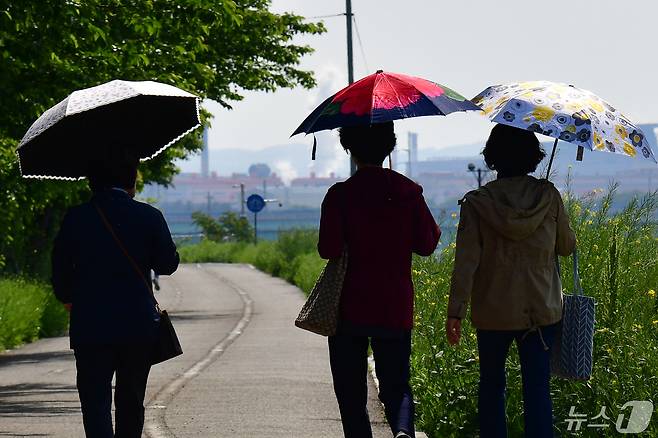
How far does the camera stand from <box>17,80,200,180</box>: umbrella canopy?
26.6ft

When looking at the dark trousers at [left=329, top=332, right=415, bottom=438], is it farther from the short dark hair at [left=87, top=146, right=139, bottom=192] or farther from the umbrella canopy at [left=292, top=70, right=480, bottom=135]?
the short dark hair at [left=87, top=146, right=139, bottom=192]

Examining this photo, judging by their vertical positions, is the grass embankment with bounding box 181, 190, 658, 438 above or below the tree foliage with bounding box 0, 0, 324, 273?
below

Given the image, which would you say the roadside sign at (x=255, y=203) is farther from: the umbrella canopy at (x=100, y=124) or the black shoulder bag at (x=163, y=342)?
the black shoulder bag at (x=163, y=342)

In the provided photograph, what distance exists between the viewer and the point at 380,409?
1251 centimetres

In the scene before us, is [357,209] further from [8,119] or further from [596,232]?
[8,119]

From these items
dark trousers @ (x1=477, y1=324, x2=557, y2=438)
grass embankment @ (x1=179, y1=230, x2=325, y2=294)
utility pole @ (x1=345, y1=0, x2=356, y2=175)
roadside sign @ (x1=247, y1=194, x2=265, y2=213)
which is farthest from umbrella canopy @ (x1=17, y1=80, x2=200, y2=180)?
roadside sign @ (x1=247, y1=194, x2=265, y2=213)

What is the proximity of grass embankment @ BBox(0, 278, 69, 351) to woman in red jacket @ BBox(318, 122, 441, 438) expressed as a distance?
16831 mm

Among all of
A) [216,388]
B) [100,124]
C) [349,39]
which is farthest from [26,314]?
[100,124]

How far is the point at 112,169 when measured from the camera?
277 inches

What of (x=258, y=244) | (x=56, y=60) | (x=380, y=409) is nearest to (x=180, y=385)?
(x=380, y=409)

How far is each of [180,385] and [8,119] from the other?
5.07 m

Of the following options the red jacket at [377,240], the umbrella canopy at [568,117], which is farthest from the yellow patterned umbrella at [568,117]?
the red jacket at [377,240]

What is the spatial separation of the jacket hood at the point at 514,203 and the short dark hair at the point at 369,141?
46 centimetres

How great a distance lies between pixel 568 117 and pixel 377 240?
3.96 ft
